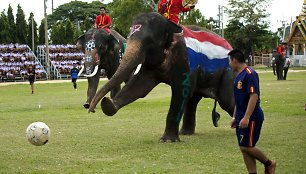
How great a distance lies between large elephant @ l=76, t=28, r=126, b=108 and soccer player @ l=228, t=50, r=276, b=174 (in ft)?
39.9

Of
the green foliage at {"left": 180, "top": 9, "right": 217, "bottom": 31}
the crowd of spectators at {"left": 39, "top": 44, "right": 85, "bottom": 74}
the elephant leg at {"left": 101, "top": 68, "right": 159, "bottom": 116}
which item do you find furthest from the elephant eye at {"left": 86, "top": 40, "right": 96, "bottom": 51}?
the green foliage at {"left": 180, "top": 9, "right": 217, "bottom": 31}

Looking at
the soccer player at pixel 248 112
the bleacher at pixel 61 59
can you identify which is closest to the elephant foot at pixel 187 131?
the soccer player at pixel 248 112

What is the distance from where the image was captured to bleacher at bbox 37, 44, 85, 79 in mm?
61000

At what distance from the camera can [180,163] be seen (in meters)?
9.67

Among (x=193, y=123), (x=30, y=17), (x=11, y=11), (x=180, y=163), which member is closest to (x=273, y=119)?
(x=193, y=123)

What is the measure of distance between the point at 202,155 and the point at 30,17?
209 feet

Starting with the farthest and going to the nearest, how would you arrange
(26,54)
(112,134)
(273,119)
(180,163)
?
(26,54)
(273,119)
(112,134)
(180,163)

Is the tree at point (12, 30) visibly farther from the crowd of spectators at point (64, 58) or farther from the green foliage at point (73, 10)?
the green foliage at point (73, 10)

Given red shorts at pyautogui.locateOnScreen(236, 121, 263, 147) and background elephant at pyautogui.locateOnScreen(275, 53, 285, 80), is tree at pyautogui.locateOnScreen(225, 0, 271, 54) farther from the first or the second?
red shorts at pyautogui.locateOnScreen(236, 121, 263, 147)

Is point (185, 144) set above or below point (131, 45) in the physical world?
below

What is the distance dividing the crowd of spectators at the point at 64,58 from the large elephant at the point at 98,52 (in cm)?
3977

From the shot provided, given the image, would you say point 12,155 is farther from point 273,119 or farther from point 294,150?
point 273,119

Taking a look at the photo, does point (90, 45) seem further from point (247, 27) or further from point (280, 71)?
point (247, 27)

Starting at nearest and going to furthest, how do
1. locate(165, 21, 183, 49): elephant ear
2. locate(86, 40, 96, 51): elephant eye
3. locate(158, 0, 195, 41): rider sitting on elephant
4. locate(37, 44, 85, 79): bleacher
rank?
1. locate(165, 21, 183, 49): elephant ear
2. locate(158, 0, 195, 41): rider sitting on elephant
3. locate(86, 40, 96, 51): elephant eye
4. locate(37, 44, 85, 79): bleacher
